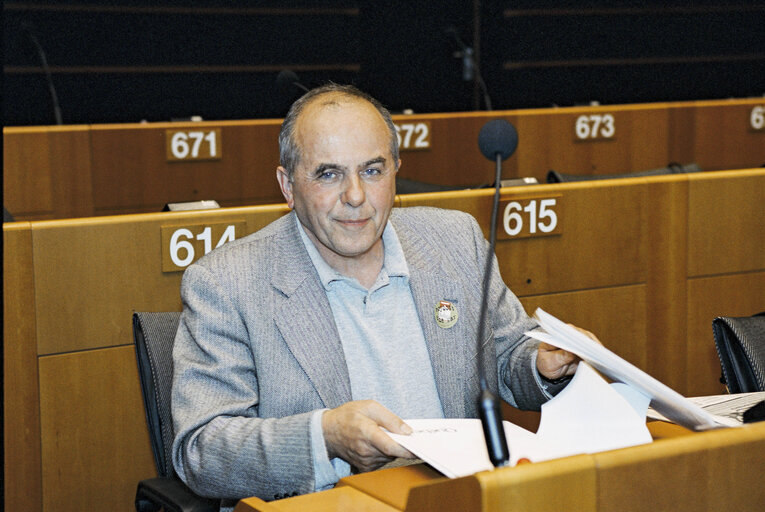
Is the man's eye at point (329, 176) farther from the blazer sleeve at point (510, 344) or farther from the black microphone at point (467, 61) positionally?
the black microphone at point (467, 61)

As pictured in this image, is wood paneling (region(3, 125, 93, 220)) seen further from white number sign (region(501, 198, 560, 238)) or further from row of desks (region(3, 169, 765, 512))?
white number sign (region(501, 198, 560, 238))

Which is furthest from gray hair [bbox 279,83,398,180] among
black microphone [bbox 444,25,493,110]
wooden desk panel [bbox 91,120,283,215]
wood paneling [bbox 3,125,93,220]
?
black microphone [bbox 444,25,493,110]

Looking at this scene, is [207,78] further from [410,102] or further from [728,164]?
[728,164]

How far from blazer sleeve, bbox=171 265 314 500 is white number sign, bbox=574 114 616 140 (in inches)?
183

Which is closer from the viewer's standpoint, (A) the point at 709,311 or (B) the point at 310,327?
(B) the point at 310,327

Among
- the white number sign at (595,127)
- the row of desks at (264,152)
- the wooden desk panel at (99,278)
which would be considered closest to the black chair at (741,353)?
the wooden desk panel at (99,278)

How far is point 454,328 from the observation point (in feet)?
5.75

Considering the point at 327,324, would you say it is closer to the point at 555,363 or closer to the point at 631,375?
the point at 555,363

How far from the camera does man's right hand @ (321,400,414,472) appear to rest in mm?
1271

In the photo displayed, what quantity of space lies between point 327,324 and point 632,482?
0.83m

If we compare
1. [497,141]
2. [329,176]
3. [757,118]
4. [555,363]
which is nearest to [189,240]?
[329,176]

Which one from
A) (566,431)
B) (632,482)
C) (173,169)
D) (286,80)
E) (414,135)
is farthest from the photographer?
(414,135)

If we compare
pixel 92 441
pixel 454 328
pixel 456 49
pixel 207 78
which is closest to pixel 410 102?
pixel 456 49

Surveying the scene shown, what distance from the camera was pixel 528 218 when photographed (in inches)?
121
